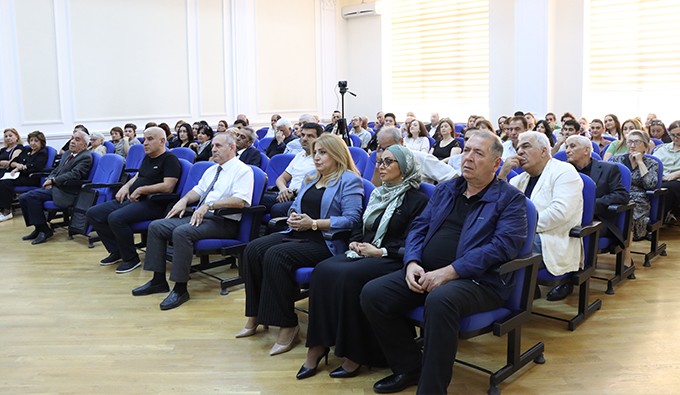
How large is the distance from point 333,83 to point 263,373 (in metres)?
11.0

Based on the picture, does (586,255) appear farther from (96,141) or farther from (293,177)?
(96,141)

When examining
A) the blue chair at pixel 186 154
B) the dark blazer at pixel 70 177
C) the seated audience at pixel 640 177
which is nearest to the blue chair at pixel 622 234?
the seated audience at pixel 640 177

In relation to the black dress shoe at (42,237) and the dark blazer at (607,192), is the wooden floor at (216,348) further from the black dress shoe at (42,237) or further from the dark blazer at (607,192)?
the black dress shoe at (42,237)

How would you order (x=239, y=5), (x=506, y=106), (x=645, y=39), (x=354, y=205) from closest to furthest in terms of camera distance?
1. (x=354, y=205)
2. (x=645, y=39)
3. (x=506, y=106)
4. (x=239, y=5)

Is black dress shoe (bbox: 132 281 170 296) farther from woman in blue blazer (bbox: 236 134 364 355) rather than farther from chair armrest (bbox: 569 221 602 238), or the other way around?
chair armrest (bbox: 569 221 602 238)

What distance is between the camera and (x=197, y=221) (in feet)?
14.3

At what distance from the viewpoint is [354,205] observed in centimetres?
363

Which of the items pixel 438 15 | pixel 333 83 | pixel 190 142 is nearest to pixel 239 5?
pixel 333 83

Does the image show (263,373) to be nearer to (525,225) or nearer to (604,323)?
(525,225)

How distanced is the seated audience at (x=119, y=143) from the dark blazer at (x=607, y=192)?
6055mm

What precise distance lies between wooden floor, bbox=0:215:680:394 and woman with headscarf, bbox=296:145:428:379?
13 centimetres

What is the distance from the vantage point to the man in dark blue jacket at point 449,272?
8.65ft

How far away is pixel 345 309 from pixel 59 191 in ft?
14.4

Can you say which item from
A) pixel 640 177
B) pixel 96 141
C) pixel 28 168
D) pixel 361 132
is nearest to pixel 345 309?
pixel 640 177
